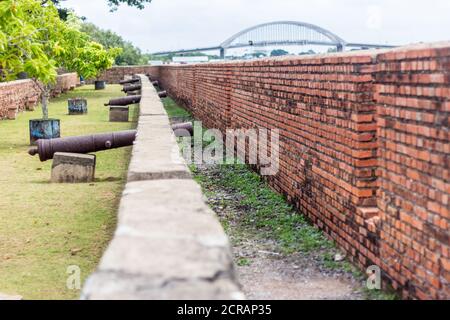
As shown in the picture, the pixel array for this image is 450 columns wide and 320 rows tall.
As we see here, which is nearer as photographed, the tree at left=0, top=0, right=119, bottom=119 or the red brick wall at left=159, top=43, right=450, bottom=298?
the red brick wall at left=159, top=43, right=450, bottom=298

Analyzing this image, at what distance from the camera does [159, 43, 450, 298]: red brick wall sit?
12.9 feet

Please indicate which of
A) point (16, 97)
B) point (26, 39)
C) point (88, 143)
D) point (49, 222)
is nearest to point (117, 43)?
point (16, 97)

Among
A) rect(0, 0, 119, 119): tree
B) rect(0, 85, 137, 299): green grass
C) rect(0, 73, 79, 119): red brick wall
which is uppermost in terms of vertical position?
rect(0, 0, 119, 119): tree

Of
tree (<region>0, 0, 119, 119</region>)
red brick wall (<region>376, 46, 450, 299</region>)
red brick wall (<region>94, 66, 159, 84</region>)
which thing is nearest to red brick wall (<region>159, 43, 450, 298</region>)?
red brick wall (<region>376, 46, 450, 299</region>)

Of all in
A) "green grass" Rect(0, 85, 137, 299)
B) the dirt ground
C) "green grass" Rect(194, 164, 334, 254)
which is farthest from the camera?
"green grass" Rect(194, 164, 334, 254)

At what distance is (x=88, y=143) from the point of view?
9.30m

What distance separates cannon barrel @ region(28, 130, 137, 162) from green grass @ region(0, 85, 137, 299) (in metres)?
0.41

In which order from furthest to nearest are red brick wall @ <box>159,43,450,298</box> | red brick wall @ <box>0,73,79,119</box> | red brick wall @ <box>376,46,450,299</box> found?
red brick wall @ <box>0,73,79,119</box> → red brick wall @ <box>159,43,450,298</box> → red brick wall @ <box>376,46,450,299</box>

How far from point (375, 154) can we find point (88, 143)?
500cm

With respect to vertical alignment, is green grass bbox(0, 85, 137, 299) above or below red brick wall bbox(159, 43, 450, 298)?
below

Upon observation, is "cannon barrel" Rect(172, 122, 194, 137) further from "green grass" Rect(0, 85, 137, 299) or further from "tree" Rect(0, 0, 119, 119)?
"tree" Rect(0, 0, 119, 119)

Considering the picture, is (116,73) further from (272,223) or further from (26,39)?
(272,223)
